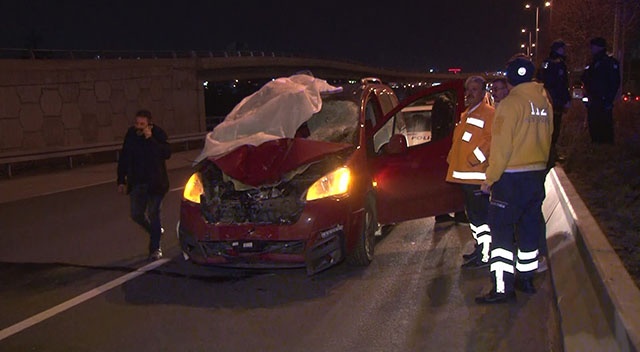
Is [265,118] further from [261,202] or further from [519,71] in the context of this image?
[519,71]

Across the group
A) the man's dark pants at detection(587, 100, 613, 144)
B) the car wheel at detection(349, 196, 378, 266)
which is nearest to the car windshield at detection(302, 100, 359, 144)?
the car wheel at detection(349, 196, 378, 266)

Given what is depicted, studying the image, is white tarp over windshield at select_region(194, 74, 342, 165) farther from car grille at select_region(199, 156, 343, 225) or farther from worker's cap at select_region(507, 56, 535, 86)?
worker's cap at select_region(507, 56, 535, 86)

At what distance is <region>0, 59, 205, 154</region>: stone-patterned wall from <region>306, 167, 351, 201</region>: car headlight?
628 inches

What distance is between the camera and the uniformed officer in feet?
35.7

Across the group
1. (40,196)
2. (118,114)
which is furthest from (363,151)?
(118,114)

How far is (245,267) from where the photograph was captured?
6.43 meters

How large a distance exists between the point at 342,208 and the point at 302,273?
0.96 m

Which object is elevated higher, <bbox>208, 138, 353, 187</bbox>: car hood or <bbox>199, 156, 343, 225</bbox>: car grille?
<bbox>208, 138, 353, 187</bbox>: car hood

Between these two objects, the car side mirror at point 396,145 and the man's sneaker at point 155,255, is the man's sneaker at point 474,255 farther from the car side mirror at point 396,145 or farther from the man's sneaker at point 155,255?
the man's sneaker at point 155,255

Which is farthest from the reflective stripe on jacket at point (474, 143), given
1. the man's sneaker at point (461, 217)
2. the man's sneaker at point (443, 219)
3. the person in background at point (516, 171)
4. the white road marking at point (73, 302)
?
the white road marking at point (73, 302)

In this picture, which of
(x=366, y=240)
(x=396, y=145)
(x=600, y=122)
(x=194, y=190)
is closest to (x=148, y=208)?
(x=194, y=190)

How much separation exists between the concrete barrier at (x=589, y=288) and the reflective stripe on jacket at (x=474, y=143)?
37.9 inches

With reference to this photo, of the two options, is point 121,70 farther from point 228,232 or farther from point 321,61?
point 321,61

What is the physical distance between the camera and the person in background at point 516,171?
5.43 metres
